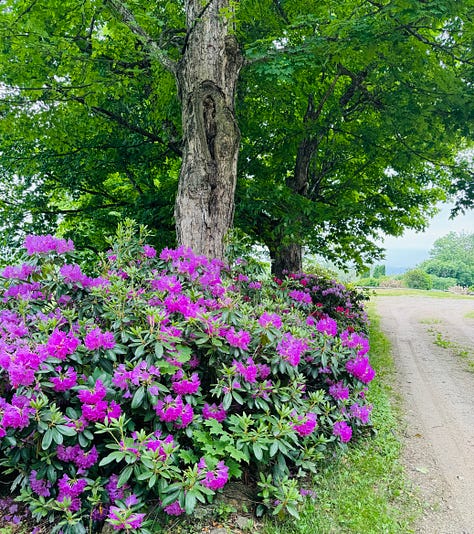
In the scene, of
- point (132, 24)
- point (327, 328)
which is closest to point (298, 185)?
point (132, 24)

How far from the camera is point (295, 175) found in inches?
345

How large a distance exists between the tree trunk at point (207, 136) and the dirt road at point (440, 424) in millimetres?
2874

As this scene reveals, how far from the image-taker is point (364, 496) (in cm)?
274

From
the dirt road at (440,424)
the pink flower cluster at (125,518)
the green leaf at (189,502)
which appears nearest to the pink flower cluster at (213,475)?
the green leaf at (189,502)

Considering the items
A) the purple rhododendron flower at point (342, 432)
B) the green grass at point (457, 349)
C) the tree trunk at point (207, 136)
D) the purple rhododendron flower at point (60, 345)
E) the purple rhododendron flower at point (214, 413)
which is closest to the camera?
the purple rhododendron flower at point (60, 345)

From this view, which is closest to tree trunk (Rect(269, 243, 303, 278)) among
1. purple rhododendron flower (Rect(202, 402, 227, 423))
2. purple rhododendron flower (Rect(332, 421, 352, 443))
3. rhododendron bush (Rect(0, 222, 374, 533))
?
rhododendron bush (Rect(0, 222, 374, 533))

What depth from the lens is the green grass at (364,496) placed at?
2404 millimetres

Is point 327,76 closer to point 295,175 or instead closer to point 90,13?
point 295,175

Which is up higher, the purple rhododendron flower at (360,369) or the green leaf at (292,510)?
the purple rhododendron flower at (360,369)

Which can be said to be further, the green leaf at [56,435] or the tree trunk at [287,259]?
the tree trunk at [287,259]

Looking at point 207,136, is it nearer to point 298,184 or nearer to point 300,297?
point 300,297

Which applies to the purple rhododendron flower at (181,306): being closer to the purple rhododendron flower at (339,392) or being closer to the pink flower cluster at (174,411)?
the pink flower cluster at (174,411)

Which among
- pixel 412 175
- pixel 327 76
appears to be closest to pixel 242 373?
pixel 327 76

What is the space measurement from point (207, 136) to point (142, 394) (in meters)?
3.48
